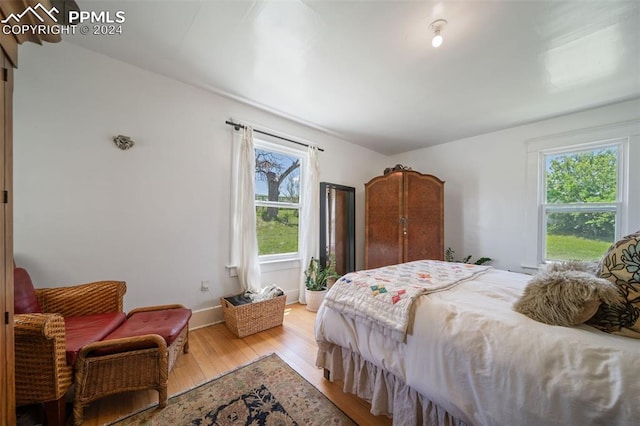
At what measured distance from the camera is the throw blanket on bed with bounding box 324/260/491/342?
46.8 inches

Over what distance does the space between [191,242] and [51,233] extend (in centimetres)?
97

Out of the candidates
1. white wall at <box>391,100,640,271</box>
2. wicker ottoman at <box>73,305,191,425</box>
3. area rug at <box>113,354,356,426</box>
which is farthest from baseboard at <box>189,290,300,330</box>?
white wall at <box>391,100,640,271</box>

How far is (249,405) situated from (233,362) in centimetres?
52

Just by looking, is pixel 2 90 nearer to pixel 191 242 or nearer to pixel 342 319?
pixel 191 242

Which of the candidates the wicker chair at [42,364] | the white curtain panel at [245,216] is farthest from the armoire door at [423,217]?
the wicker chair at [42,364]

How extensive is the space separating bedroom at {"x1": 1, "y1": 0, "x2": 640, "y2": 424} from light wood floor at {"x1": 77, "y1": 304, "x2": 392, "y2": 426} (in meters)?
0.47

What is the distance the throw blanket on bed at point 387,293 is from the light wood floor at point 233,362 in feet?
1.86

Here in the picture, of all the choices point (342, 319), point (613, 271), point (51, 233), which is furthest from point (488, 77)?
point (51, 233)

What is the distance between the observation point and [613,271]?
36.8 inches

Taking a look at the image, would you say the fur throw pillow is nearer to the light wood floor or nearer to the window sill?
the light wood floor

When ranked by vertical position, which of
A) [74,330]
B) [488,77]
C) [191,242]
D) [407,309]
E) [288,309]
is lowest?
[288,309]

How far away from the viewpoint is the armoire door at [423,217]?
3.28 m

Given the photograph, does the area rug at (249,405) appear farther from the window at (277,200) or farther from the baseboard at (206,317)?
the window at (277,200)

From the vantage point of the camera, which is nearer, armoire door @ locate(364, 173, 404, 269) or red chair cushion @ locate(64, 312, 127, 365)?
red chair cushion @ locate(64, 312, 127, 365)
